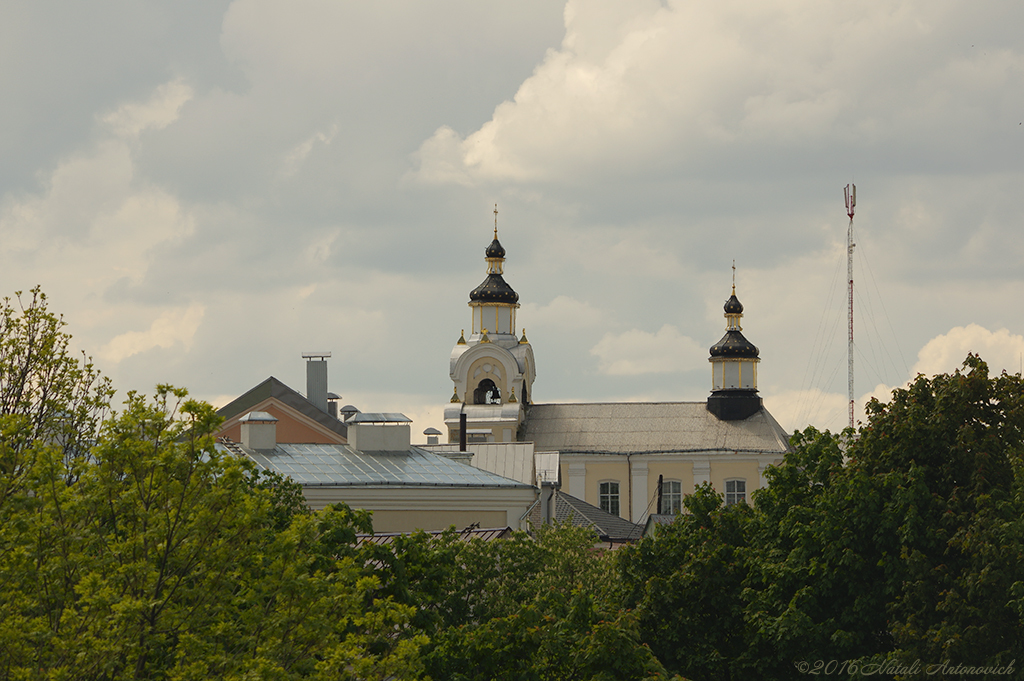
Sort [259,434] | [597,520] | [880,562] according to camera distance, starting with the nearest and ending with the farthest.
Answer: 1. [880,562]
2. [259,434]
3. [597,520]

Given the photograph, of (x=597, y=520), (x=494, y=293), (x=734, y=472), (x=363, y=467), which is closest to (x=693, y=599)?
(x=363, y=467)

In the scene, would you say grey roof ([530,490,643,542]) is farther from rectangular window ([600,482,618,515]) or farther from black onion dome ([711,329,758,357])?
black onion dome ([711,329,758,357])

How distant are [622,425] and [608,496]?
481 centimetres

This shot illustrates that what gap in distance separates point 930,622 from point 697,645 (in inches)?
150

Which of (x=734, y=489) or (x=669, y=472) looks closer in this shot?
(x=734, y=489)

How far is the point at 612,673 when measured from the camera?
19391 mm

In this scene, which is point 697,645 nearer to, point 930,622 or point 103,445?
point 930,622

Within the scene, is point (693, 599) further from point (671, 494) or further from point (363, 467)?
point (671, 494)

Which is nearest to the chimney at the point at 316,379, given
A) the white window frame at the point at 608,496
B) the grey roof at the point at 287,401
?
the grey roof at the point at 287,401

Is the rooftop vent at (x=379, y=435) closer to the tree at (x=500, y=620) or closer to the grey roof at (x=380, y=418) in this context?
the grey roof at (x=380, y=418)

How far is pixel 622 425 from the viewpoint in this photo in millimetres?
80438

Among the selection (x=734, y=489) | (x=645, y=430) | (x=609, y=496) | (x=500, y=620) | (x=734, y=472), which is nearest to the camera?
(x=500, y=620)

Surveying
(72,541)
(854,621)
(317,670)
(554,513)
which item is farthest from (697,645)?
(554,513)

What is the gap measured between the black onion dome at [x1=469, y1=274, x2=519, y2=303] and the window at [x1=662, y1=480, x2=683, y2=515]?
15534 mm
